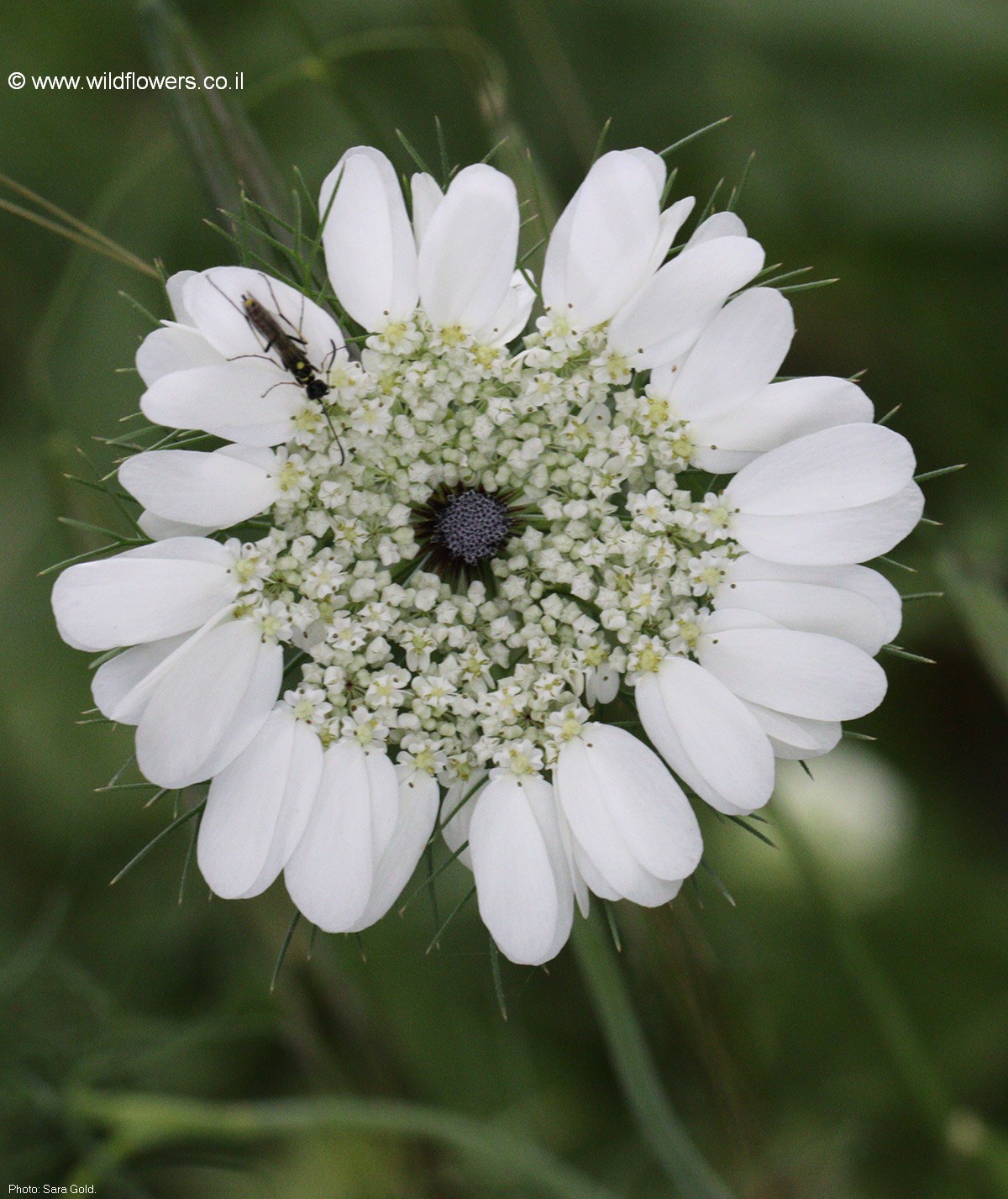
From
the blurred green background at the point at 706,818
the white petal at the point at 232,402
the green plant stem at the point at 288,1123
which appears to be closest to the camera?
the white petal at the point at 232,402

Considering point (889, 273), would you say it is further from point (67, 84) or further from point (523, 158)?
point (67, 84)

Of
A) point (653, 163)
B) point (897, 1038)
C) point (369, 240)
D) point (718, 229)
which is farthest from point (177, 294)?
point (897, 1038)

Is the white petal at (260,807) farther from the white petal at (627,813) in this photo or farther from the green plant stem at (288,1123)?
the green plant stem at (288,1123)

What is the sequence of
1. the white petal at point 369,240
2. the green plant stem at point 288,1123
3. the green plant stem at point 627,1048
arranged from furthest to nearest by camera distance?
the green plant stem at point 288,1123 < the green plant stem at point 627,1048 < the white petal at point 369,240

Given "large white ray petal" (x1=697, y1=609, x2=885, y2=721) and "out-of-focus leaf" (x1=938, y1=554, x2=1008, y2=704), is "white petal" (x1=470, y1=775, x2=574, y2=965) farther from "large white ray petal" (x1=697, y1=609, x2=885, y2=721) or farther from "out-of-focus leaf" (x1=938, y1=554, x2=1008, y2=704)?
"out-of-focus leaf" (x1=938, y1=554, x2=1008, y2=704)

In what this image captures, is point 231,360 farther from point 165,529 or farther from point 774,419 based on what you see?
point 774,419

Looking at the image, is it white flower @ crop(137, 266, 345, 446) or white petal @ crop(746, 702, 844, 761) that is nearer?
white flower @ crop(137, 266, 345, 446)

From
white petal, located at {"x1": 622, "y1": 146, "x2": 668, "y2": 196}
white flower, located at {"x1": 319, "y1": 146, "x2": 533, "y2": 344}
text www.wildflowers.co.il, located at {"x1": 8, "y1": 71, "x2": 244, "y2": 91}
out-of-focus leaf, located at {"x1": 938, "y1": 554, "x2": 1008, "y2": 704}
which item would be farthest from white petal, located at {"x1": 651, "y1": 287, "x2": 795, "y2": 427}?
text www.wildflowers.co.il, located at {"x1": 8, "y1": 71, "x2": 244, "y2": 91}

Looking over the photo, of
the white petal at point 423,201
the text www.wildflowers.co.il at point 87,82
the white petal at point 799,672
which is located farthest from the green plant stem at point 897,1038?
the text www.wildflowers.co.il at point 87,82

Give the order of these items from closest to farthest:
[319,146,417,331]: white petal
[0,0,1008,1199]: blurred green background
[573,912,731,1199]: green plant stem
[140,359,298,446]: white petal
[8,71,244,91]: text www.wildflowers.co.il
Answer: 1. [140,359,298,446]: white petal
2. [319,146,417,331]: white petal
3. [573,912,731,1199]: green plant stem
4. [0,0,1008,1199]: blurred green background
5. [8,71,244,91]: text www.wildflowers.co.il
